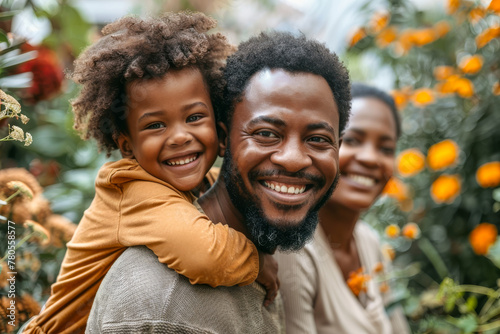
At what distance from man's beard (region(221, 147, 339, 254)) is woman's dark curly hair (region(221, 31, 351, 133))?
190 mm

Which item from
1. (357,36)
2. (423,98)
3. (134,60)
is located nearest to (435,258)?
(423,98)

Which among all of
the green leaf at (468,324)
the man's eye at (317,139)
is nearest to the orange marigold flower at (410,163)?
the green leaf at (468,324)

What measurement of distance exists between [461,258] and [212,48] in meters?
2.36

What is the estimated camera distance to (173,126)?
1.58 m

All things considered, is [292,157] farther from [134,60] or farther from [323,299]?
[323,299]

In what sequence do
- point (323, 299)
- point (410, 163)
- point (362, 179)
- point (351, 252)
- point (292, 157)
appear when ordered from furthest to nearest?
point (410, 163) → point (351, 252) → point (362, 179) → point (323, 299) → point (292, 157)

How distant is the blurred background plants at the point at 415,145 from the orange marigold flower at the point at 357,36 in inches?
0.4

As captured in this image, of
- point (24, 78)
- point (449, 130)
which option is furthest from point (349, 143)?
→ point (24, 78)

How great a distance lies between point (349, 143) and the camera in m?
2.49

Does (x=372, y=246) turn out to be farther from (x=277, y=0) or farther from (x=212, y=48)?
(x=277, y=0)

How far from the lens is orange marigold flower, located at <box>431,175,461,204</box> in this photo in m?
3.07

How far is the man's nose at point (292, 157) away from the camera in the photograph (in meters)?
1.53

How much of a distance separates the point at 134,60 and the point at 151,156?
0.30 meters

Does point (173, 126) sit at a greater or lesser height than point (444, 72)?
lesser
